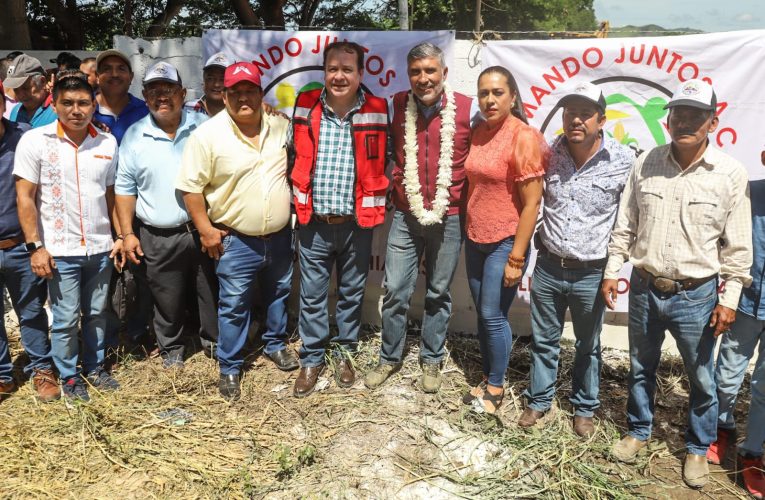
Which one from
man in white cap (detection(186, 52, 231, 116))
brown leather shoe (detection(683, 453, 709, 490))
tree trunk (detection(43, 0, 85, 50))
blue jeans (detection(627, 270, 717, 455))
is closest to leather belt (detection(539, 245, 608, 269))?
blue jeans (detection(627, 270, 717, 455))

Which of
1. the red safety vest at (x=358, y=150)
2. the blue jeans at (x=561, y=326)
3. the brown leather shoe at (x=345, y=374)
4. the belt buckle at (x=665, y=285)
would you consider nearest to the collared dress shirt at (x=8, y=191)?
the red safety vest at (x=358, y=150)

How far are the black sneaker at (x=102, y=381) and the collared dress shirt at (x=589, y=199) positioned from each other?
9.83 feet

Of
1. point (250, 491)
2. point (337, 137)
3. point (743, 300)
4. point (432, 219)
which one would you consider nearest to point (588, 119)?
point (432, 219)

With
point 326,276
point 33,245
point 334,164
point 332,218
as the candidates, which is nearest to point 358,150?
point 334,164

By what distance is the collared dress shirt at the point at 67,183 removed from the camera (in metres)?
3.40

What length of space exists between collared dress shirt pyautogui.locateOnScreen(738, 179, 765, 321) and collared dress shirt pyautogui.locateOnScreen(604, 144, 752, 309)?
154 millimetres

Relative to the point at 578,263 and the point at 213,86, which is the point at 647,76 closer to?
the point at 578,263

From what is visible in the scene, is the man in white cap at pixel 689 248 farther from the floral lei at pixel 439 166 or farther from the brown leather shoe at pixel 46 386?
the brown leather shoe at pixel 46 386

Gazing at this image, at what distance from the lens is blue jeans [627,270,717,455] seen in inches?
115

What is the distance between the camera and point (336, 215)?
365 cm

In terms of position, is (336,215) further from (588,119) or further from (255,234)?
(588,119)

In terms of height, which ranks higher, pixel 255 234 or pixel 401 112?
pixel 401 112

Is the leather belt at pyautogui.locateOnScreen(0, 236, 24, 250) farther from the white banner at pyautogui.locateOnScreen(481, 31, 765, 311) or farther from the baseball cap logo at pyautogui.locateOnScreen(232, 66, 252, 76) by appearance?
the white banner at pyautogui.locateOnScreen(481, 31, 765, 311)

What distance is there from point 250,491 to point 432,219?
1.80 meters
